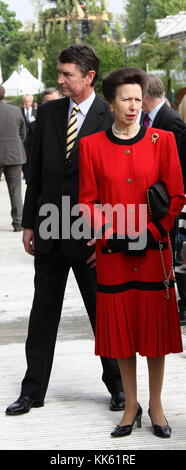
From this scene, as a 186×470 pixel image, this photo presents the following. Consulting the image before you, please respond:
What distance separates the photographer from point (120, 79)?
485 cm

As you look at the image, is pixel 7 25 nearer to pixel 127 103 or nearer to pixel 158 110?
pixel 158 110

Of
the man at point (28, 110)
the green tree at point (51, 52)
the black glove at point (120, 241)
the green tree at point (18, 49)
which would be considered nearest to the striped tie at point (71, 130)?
the black glove at point (120, 241)

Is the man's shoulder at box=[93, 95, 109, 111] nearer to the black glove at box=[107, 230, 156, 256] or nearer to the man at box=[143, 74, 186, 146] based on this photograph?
the black glove at box=[107, 230, 156, 256]

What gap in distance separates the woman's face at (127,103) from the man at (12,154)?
9395mm

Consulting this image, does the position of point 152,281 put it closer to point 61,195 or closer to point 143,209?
point 143,209

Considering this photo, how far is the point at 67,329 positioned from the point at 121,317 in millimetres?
2935

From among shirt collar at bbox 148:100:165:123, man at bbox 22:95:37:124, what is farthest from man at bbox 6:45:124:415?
man at bbox 22:95:37:124

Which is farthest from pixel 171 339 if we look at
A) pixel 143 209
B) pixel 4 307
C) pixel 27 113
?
pixel 27 113

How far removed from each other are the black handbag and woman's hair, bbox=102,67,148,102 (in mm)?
456

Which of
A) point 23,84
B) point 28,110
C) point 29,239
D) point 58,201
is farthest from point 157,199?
point 23,84

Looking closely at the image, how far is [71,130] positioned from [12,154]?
29.8 ft

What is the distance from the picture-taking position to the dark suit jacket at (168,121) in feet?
25.6

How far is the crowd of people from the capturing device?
485 centimetres

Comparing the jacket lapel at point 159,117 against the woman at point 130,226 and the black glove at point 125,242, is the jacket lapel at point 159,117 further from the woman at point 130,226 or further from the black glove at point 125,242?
the black glove at point 125,242
